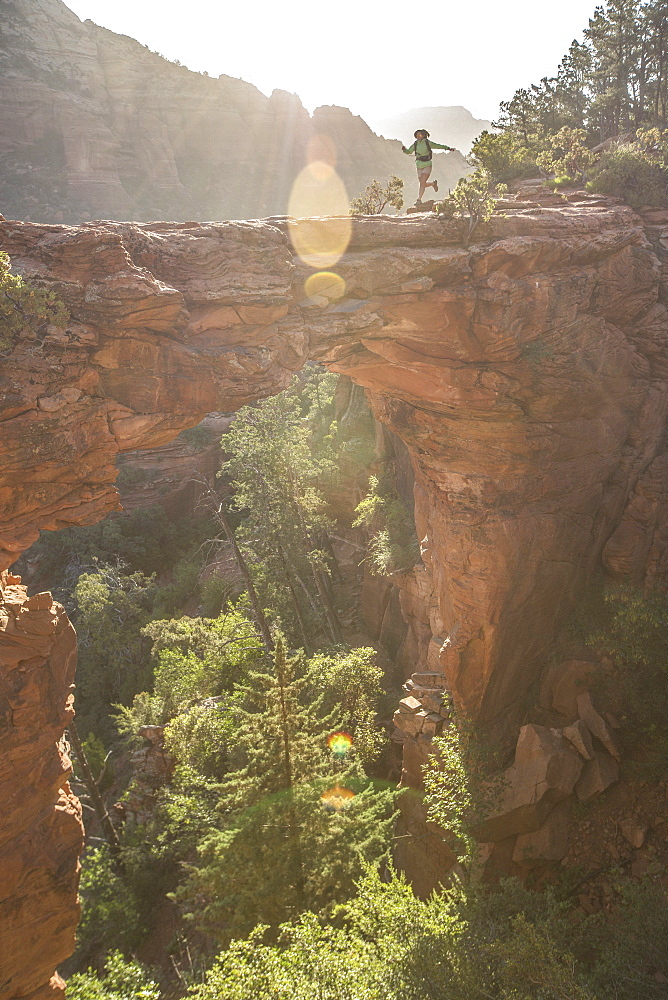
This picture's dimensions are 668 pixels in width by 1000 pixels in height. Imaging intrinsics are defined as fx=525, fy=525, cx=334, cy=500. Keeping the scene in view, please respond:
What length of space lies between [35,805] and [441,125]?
138 meters

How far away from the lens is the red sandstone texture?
7527 mm

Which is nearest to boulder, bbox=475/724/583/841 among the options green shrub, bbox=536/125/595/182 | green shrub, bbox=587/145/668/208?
green shrub, bbox=587/145/668/208

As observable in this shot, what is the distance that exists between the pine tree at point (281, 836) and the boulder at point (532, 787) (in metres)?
3.29

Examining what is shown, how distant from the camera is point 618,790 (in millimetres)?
13516

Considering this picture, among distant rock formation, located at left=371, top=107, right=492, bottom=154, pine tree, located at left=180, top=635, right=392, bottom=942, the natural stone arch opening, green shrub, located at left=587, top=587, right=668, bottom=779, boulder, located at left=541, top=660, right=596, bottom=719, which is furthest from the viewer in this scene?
distant rock formation, located at left=371, top=107, right=492, bottom=154

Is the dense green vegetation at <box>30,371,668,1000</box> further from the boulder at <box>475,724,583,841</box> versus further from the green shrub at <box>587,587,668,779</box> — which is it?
the boulder at <box>475,724,583,841</box>

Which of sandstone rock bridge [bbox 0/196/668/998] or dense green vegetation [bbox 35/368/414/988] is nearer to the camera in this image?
sandstone rock bridge [bbox 0/196/668/998]

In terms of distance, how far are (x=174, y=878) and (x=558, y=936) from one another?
14085 mm

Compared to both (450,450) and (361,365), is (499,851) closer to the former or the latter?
(450,450)

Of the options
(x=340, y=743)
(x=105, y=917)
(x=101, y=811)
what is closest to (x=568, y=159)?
(x=340, y=743)

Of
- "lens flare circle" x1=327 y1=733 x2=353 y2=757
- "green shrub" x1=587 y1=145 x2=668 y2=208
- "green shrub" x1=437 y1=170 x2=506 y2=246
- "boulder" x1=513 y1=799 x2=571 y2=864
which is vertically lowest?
"boulder" x1=513 y1=799 x2=571 y2=864

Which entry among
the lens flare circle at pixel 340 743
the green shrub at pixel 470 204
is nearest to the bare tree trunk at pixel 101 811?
the lens flare circle at pixel 340 743

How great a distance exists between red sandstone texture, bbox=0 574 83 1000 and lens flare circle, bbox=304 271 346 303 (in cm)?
867

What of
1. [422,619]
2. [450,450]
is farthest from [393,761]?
[450,450]
